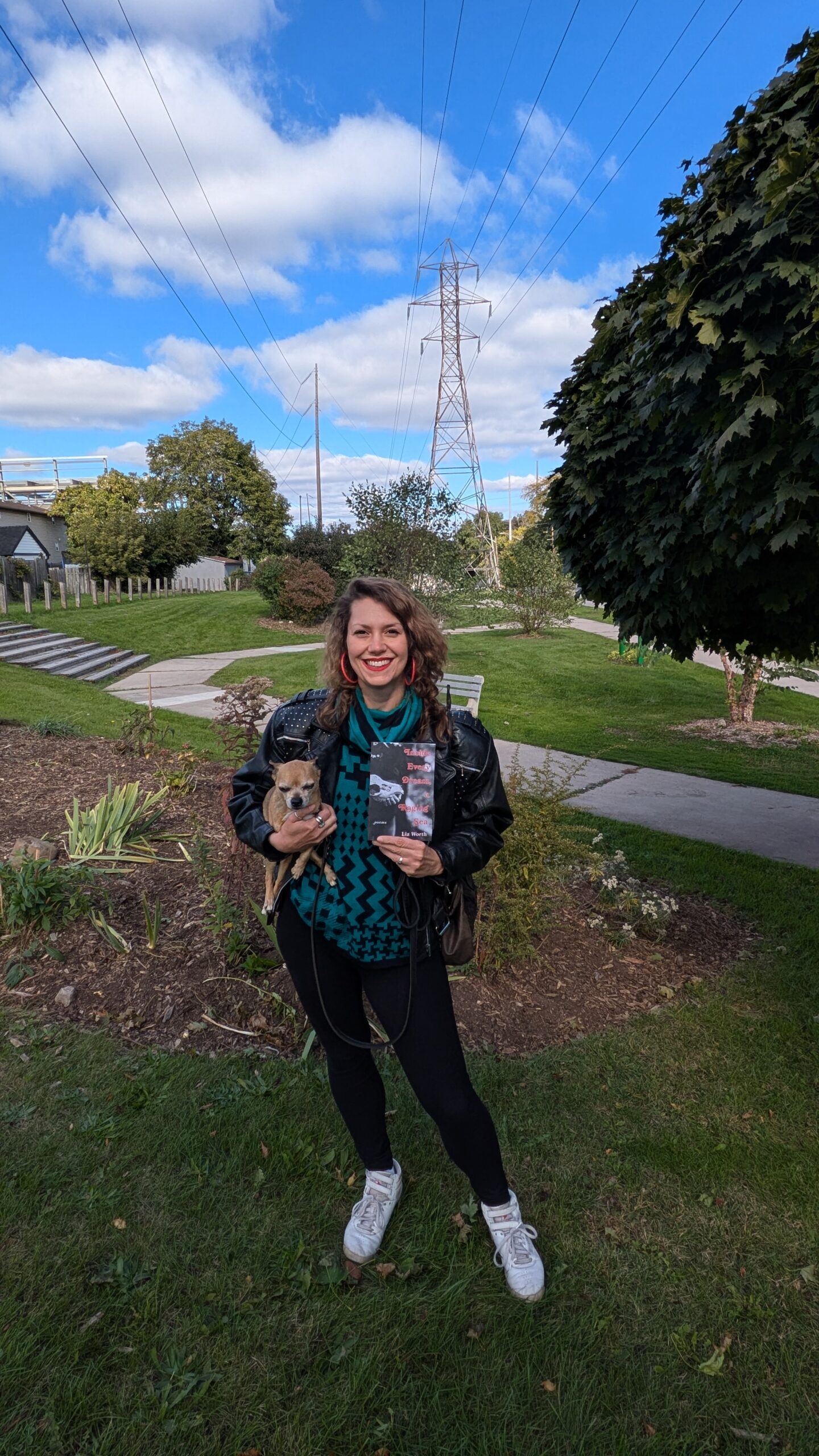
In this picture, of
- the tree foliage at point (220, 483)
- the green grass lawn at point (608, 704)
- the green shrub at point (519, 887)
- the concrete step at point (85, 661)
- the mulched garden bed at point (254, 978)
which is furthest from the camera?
the tree foliage at point (220, 483)

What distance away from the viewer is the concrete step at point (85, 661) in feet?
47.7

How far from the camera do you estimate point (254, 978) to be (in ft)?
11.9

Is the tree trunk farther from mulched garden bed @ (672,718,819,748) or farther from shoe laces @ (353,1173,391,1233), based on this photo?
shoe laces @ (353,1173,391,1233)

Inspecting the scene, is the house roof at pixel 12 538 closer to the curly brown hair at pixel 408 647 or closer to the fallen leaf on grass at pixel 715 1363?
the curly brown hair at pixel 408 647

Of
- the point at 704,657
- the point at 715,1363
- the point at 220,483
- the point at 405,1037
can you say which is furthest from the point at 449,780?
the point at 220,483

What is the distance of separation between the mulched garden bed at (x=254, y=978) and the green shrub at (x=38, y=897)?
3.4 inches

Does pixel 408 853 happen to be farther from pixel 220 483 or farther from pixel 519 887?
pixel 220 483

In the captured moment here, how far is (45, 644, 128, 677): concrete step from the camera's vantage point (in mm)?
14539

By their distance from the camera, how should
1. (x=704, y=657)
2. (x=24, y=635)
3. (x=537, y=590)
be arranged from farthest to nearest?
1. (x=537, y=590)
2. (x=704, y=657)
3. (x=24, y=635)

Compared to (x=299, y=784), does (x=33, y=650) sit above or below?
below

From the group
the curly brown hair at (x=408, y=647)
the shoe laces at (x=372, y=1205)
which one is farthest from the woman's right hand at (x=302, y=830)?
the shoe laces at (x=372, y=1205)

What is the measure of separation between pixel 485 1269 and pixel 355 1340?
0.43m

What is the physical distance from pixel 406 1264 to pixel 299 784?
1.47 meters

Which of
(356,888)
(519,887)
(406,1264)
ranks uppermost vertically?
(356,888)
